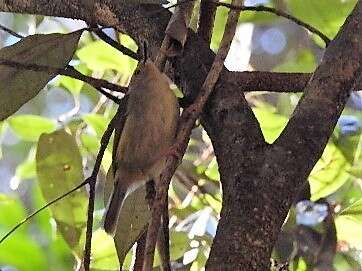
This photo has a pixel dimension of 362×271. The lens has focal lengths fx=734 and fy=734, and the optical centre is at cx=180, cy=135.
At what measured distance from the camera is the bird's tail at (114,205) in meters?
0.42

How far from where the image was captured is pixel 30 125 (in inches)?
31.7

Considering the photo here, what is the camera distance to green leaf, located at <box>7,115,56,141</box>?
802mm

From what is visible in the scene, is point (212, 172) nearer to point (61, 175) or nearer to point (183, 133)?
point (61, 175)

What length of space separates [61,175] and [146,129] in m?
0.33

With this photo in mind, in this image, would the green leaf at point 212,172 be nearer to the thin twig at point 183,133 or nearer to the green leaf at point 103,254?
the green leaf at point 103,254

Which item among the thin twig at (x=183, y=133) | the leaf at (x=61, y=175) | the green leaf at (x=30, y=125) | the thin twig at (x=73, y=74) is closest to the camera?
the thin twig at (x=183, y=133)

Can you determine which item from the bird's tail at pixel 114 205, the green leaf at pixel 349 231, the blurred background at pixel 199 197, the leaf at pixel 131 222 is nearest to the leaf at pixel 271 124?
the blurred background at pixel 199 197

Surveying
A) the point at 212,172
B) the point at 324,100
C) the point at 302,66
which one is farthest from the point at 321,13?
the point at 324,100

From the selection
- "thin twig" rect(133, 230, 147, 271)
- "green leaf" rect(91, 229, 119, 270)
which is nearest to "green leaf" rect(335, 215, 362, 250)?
"green leaf" rect(91, 229, 119, 270)

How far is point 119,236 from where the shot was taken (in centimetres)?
52

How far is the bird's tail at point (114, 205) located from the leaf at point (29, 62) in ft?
0.36

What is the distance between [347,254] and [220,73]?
470mm

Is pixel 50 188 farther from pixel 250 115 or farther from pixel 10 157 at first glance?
pixel 10 157

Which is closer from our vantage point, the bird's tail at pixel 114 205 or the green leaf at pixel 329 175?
the bird's tail at pixel 114 205
